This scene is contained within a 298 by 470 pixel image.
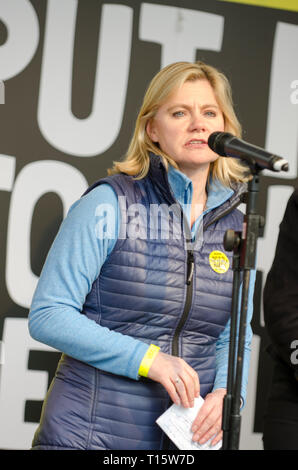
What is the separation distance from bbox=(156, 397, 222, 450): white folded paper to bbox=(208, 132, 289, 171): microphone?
0.75 metres

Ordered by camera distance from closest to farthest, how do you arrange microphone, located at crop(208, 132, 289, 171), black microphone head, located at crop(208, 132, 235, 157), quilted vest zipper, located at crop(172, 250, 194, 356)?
microphone, located at crop(208, 132, 289, 171) < black microphone head, located at crop(208, 132, 235, 157) < quilted vest zipper, located at crop(172, 250, 194, 356)

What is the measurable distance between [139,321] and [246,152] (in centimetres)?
67

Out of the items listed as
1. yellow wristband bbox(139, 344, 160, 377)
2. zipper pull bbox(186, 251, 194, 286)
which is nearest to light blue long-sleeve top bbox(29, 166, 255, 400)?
yellow wristband bbox(139, 344, 160, 377)

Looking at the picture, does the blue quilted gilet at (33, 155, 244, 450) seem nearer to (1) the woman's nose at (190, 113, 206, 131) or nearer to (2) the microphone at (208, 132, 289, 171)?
(1) the woman's nose at (190, 113, 206, 131)

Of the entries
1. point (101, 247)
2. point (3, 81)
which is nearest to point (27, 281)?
point (3, 81)

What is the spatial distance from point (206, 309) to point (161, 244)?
9.5 inches

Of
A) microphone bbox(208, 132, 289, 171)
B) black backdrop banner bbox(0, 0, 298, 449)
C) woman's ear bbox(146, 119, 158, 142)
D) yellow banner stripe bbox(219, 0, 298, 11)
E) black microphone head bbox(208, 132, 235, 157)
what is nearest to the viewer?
microphone bbox(208, 132, 289, 171)

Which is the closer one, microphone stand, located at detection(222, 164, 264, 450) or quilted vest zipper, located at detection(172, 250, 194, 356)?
microphone stand, located at detection(222, 164, 264, 450)

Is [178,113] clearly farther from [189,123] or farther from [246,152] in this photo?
[246,152]

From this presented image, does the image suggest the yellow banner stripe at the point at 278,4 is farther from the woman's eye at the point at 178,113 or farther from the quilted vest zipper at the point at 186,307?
the quilted vest zipper at the point at 186,307

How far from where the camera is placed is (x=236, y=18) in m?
3.51

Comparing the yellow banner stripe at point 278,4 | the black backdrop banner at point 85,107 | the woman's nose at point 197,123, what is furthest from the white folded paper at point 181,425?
the yellow banner stripe at point 278,4

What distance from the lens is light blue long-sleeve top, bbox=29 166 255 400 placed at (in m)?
1.91

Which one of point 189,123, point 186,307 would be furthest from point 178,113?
point 186,307
